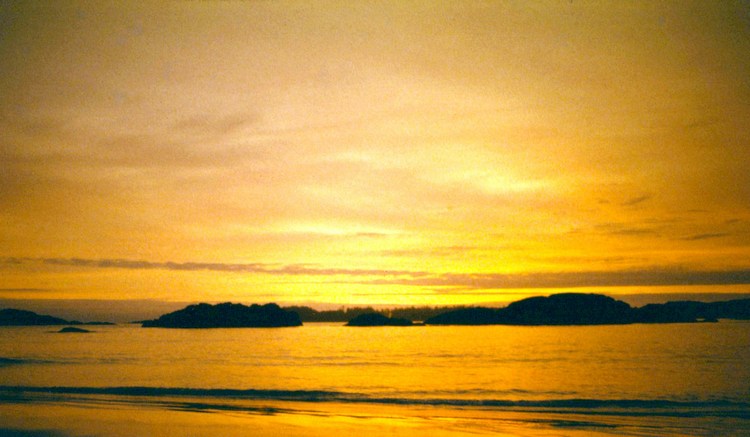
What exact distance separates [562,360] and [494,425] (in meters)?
33.7

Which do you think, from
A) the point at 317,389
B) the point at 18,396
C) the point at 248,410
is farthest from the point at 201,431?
the point at 18,396

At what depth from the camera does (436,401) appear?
28062mm

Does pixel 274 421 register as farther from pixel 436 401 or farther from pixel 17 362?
pixel 17 362

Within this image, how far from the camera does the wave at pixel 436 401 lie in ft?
83.7

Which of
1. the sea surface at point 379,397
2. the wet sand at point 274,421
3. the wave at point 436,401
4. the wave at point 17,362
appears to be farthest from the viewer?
the wave at point 17,362

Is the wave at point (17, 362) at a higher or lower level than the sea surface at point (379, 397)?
lower

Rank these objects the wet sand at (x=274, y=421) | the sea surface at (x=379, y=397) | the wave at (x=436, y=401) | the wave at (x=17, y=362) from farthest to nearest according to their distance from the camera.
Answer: the wave at (x=17, y=362), the wave at (x=436, y=401), the sea surface at (x=379, y=397), the wet sand at (x=274, y=421)

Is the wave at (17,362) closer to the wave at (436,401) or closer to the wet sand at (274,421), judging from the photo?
the wave at (436,401)

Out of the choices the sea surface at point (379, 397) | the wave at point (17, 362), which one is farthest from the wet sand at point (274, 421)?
the wave at point (17, 362)

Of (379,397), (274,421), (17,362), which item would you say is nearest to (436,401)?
(379,397)

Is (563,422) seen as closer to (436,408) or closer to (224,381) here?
(436,408)

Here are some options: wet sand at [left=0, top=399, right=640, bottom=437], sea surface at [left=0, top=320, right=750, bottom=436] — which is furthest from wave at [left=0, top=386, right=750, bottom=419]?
wet sand at [left=0, top=399, right=640, bottom=437]

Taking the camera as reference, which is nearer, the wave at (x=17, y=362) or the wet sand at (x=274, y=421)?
the wet sand at (x=274, y=421)

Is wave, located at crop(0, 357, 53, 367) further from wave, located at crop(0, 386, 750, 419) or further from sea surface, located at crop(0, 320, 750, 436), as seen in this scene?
wave, located at crop(0, 386, 750, 419)
